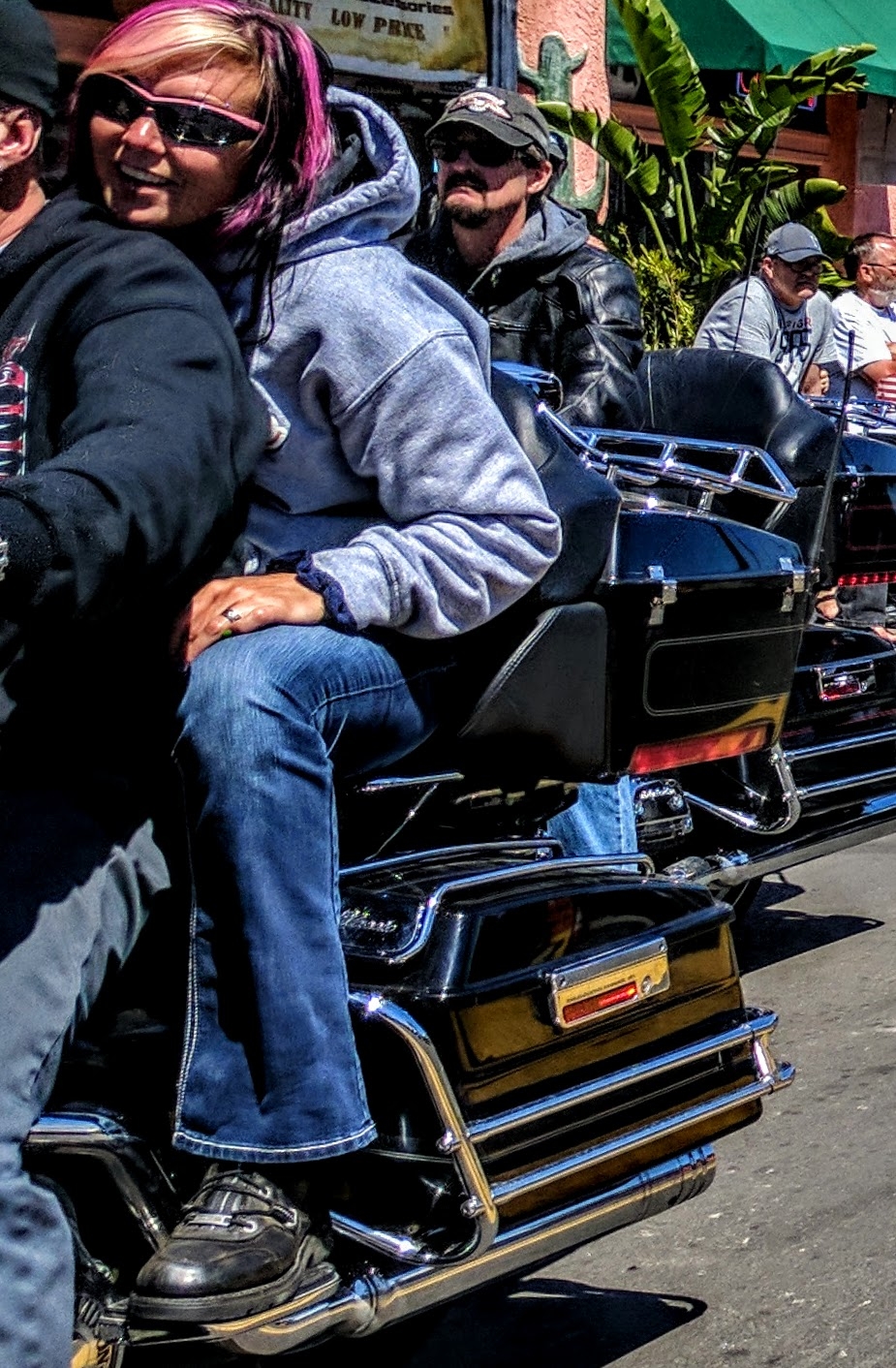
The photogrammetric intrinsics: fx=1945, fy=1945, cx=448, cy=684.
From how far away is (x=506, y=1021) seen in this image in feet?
8.01

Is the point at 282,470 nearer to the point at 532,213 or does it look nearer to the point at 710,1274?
the point at 710,1274

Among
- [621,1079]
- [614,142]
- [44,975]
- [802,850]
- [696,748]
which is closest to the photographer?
[44,975]

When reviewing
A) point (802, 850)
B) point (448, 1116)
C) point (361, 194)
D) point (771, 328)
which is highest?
point (361, 194)

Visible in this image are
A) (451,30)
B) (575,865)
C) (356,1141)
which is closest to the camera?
(356,1141)

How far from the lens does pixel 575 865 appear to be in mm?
2738

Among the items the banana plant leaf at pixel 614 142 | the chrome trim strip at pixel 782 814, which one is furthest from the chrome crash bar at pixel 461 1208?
the banana plant leaf at pixel 614 142

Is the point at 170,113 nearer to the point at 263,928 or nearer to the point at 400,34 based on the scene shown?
the point at 263,928

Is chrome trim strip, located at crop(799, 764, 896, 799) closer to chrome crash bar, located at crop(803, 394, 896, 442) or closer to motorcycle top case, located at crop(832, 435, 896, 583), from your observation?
motorcycle top case, located at crop(832, 435, 896, 583)

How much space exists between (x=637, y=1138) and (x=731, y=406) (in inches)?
115

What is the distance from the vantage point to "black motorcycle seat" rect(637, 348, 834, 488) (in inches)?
202

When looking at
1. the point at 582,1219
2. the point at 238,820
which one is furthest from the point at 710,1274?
the point at 238,820

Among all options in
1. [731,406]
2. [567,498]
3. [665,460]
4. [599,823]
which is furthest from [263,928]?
[731,406]

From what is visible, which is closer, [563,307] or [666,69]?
[563,307]

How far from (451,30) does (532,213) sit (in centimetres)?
498
